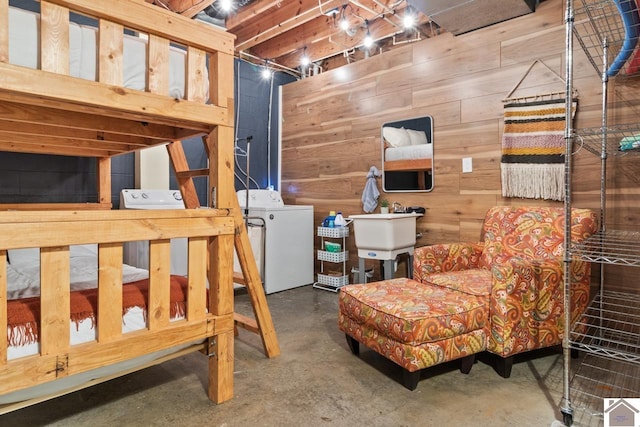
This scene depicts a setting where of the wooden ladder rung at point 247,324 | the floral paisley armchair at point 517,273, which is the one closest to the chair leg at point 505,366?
the floral paisley armchair at point 517,273

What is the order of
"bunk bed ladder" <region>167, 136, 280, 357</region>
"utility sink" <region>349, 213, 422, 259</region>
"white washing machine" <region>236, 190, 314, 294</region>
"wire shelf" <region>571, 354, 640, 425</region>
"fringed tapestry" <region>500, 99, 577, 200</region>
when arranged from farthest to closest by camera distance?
"white washing machine" <region>236, 190, 314, 294</region> → "utility sink" <region>349, 213, 422, 259</region> → "fringed tapestry" <region>500, 99, 577, 200</region> → "bunk bed ladder" <region>167, 136, 280, 357</region> → "wire shelf" <region>571, 354, 640, 425</region>

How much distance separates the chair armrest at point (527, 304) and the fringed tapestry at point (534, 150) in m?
0.74

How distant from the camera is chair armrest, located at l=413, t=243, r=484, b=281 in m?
2.40

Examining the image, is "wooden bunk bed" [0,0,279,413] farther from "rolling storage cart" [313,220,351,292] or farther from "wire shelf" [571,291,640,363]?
"wire shelf" [571,291,640,363]

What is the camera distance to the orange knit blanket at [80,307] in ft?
4.17

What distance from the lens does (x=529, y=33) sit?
2.68 metres

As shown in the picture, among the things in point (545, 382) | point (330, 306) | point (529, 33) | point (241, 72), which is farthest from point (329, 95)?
point (545, 382)

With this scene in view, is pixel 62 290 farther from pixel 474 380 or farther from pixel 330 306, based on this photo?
pixel 330 306

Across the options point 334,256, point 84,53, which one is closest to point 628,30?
point 84,53

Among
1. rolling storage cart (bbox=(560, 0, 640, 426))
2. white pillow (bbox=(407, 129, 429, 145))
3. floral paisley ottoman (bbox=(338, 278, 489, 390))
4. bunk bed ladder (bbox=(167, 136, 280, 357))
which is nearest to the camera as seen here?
rolling storage cart (bbox=(560, 0, 640, 426))

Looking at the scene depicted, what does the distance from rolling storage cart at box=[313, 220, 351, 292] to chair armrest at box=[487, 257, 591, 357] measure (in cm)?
192

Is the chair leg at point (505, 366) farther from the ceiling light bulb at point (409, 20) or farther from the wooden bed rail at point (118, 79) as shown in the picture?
the ceiling light bulb at point (409, 20)

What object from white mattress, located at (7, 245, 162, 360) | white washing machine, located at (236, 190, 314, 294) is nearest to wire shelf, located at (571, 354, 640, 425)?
white mattress, located at (7, 245, 162, 360)

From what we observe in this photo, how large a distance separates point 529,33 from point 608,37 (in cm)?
54
